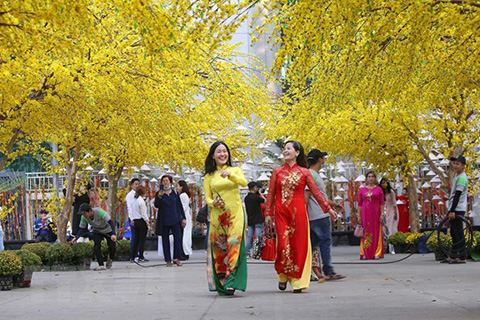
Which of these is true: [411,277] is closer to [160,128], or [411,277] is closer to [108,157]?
[160,128]

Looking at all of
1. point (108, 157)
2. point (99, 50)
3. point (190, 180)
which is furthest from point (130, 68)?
point (190, 180)

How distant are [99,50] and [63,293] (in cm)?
398

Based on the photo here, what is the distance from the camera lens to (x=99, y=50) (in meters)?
15.1

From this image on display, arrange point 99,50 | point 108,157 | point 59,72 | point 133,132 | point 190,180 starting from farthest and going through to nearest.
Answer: point 190,180 < point 108,157 < point 133,132 < point 99,50 < point 59,72

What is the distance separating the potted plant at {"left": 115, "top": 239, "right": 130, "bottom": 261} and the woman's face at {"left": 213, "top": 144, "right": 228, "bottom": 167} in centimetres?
1127

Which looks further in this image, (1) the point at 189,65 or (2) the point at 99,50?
(1) the point at 189,65

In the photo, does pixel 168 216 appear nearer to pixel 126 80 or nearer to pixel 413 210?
pixel 126 80

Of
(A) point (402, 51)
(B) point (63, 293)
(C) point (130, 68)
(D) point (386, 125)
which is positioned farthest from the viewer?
(D) point (386, 125)

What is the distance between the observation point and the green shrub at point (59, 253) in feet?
63.8

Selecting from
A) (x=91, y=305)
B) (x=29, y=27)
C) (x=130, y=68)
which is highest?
(x=130, y=68)

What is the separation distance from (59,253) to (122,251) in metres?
3.81

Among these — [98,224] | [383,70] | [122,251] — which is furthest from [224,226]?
[122,251]

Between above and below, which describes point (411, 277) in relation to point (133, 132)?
Answer: below

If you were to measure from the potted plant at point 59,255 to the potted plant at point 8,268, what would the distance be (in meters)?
5.70
